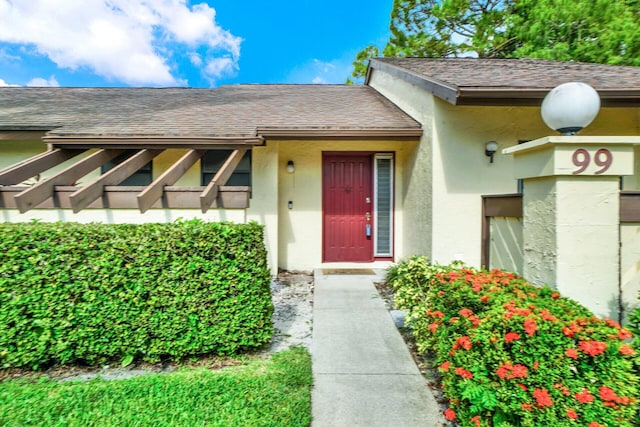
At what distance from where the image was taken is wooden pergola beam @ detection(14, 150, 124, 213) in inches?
157

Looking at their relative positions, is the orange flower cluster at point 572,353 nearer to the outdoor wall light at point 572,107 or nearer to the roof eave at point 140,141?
the outdoor wall light at point 572,107

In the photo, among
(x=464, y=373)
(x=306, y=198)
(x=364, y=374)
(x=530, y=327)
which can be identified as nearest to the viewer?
(x=530, y=327)

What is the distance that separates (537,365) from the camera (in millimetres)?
1898

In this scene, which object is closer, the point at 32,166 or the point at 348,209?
the point at 32,166

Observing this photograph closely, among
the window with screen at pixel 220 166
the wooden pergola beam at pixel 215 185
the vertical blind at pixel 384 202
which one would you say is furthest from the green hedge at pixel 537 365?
the window with screen at pixel 220 166

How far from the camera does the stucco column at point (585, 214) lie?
2393 millimetres

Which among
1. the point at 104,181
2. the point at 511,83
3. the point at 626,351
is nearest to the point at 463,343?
the point at 626,351

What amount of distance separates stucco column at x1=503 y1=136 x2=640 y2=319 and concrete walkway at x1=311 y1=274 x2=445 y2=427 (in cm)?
157

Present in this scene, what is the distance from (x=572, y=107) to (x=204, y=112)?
6825 mm

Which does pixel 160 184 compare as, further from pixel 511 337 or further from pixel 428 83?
pixel 428 83

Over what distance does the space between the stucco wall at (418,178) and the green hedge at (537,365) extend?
3.25 meters

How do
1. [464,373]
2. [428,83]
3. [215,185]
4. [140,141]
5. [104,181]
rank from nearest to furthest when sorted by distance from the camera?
[464,373], [104,181], [215,185], [428,83], [140,141]

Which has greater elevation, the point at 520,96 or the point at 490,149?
the point at 520,96

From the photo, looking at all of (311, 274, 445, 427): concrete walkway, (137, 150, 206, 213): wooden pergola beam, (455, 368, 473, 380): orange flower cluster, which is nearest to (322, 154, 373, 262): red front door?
(311, 274, 445, 427): concrete walkway
